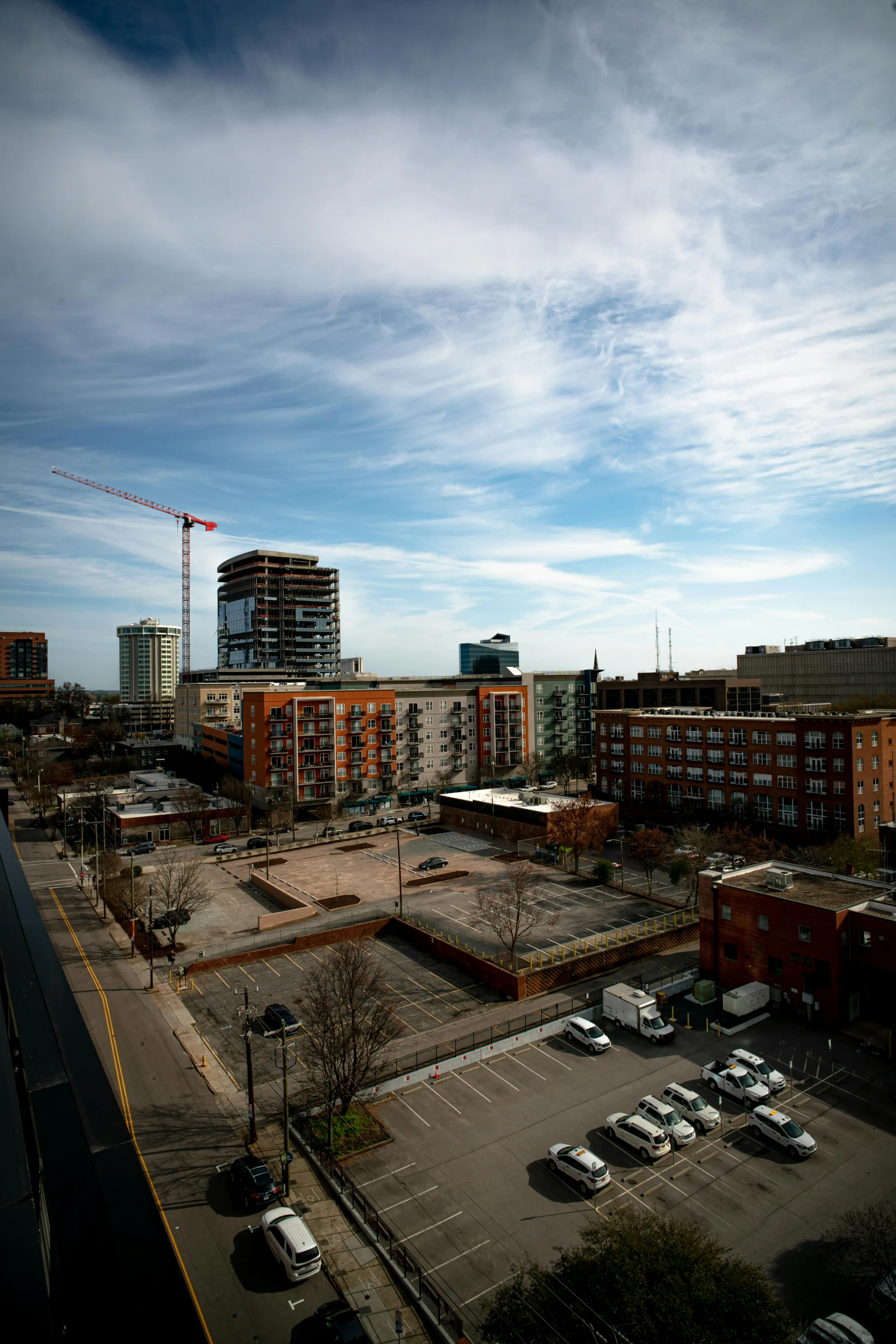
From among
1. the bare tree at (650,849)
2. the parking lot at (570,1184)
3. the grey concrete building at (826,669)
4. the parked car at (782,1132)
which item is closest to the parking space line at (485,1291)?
the parking lot at (570,1184)

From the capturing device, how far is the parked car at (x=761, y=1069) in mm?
25750

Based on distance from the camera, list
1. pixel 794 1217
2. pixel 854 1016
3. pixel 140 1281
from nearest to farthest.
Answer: pixel 140 1281 < pixel 794 1217 < pixel 854 1016

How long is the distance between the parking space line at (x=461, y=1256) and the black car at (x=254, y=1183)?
16.6ft

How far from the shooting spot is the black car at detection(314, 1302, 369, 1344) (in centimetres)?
1576

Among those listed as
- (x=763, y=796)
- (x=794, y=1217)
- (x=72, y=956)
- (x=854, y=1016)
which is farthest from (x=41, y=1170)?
(x=763, y=796)

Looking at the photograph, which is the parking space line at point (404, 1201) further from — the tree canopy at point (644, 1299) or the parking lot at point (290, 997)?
the parking lot at point (290, 997)

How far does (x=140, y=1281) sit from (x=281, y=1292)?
18114mm

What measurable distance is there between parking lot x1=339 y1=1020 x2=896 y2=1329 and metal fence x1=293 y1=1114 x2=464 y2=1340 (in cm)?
38

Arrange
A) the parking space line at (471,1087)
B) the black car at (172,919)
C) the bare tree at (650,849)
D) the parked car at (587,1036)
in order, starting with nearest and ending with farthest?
the parking space line at (471,1087) → the parked car at (587,1036) → the black car at (172,919) → the bare tree at (650,849)

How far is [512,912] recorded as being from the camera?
1609 inches

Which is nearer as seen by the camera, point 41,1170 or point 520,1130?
point 41,1170

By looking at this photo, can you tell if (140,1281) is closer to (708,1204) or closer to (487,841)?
(708,1204)

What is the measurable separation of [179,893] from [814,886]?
34.2 metres

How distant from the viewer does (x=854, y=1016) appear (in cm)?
3141
